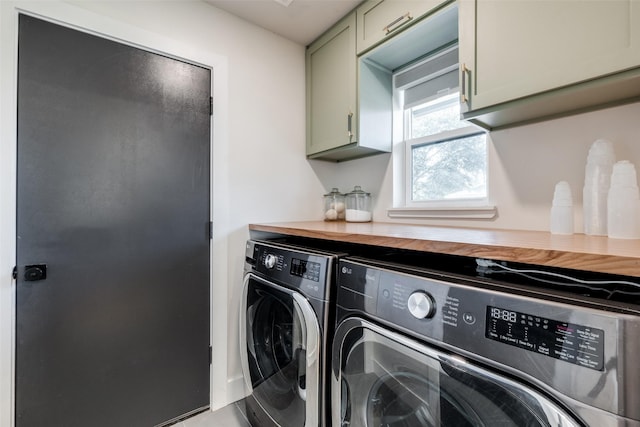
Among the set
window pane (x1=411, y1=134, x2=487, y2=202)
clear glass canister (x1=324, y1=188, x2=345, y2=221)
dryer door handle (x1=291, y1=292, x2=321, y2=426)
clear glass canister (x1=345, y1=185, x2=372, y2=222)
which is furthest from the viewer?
clear glass canister (x1=324, y1=188, x2=345, y2=221)

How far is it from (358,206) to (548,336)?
1496 millimetres

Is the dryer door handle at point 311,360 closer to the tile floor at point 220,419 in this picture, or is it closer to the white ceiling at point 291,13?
the tile floor at point 220,419

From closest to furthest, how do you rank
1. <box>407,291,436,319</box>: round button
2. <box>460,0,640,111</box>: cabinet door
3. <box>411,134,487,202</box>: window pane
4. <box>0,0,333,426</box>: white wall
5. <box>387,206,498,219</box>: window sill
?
<box>407,291,436,319</box>: round button, <box>460,0,640,111</box>: cabinet door, <box>0,0,333,426</box>: white wall, <box>387,206,498,219</box>: window sill, <box>411,134,487,202</box>: window pane

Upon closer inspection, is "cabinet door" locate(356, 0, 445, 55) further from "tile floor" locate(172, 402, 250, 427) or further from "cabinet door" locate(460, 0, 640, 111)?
"tile floor" locate(172, 402, 250, 427)

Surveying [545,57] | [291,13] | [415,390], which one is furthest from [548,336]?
[291,13]

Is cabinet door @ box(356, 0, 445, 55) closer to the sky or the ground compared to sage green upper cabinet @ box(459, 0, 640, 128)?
closer to the sky

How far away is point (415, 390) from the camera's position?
764 mm

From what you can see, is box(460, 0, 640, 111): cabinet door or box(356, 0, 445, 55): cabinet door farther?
box(356, 0, 445, 55): cabinet door

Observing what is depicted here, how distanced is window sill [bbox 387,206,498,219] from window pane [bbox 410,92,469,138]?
493mm

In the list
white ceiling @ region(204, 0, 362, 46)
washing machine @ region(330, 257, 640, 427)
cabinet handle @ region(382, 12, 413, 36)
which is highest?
white ceiling @ region(204, 0, 362, 46)

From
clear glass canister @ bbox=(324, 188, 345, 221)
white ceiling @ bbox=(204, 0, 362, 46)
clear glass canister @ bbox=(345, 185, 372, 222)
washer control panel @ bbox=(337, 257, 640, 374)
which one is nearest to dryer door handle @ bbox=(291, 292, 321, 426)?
washer control panel @ bbox=(337, 257, 640, 374)

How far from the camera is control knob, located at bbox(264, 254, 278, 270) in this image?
1.28m

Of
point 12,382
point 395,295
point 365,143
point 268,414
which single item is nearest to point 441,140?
point 365,143

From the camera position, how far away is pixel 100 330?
52.9 inches
